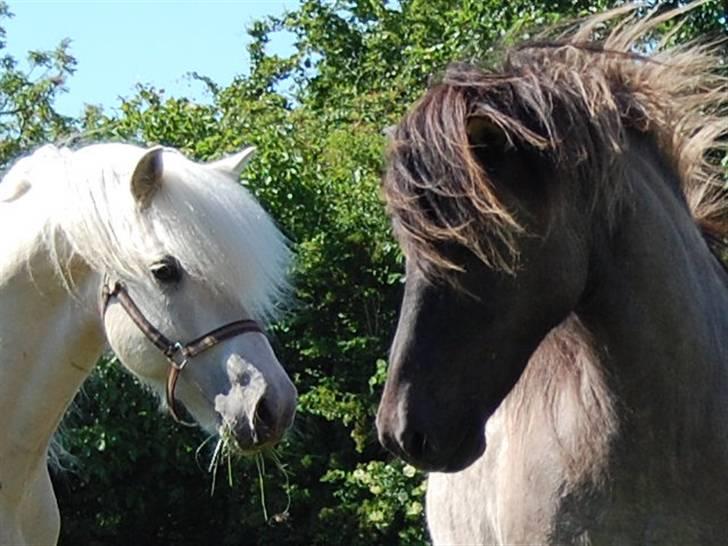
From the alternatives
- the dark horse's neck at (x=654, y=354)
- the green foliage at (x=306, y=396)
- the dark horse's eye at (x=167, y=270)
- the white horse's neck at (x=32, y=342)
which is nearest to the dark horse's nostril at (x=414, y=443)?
the dark horse's neck at (x=654, y=354)

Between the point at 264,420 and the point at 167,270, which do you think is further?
the point at 167,270

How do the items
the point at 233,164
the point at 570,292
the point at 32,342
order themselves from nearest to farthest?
the point at 570,292 → the point at 32,342 → the point at 233,164

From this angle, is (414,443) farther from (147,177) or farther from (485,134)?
(147,177)

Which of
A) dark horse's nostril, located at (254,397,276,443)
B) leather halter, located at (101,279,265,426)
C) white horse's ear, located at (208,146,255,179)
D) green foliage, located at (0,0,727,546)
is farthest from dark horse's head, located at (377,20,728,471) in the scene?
green foliage, located at (0,0,727,546)

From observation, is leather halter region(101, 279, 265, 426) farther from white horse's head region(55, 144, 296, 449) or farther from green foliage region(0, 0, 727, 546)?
green foliage region(0, 0, 727, 546)

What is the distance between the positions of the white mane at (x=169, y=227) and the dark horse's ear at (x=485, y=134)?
4.40 feet

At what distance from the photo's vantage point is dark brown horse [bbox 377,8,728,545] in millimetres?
2510

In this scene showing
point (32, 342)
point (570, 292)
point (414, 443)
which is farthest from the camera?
point (32, 342)

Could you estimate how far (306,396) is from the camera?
9.33 metres

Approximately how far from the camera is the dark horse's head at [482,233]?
8.20 feet

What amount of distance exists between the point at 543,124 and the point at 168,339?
1.56 meters

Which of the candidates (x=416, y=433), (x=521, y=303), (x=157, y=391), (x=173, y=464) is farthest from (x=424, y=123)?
(x=173, y=464)

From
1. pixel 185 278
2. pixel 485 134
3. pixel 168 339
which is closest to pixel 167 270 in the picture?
pixel 185 278

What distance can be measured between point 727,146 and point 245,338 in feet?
4.37
